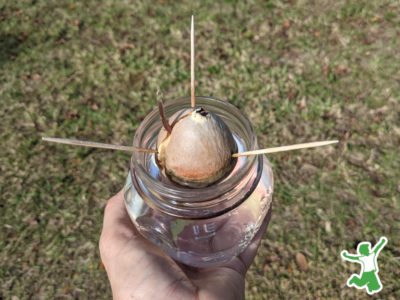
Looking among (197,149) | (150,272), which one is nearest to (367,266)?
(150,272)

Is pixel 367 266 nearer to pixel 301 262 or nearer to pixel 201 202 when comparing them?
pixel 301 262

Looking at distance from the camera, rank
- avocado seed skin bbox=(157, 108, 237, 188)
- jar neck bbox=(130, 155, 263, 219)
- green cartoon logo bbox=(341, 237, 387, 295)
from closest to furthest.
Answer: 1. avocado seed skin bbox=(157, 108, 237, 188)
2. jar neck bbox=(130, 155, 263, 219)
3. green cartoon logo bbox=(341, 237, 387, 295)

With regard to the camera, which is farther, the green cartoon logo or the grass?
the grass

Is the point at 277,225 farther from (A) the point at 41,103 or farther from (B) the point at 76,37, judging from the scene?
A: (B) the point at 76,37

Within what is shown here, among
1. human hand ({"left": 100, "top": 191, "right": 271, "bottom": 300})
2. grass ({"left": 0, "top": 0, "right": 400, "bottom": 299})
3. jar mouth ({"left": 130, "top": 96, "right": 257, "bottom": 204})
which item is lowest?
grass ({"left": 0, "top": 0, "right": 400, "bottom": 299})

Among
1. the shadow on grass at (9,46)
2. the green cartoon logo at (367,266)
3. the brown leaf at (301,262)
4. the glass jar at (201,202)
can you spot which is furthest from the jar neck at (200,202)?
the shadow on grass at (9,46)

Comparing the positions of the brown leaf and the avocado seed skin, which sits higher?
the avocado seed skin

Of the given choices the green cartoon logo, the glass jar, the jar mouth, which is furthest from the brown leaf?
the jar mouth

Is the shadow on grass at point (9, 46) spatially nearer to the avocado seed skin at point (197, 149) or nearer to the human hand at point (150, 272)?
the human hand at point (150, 272)

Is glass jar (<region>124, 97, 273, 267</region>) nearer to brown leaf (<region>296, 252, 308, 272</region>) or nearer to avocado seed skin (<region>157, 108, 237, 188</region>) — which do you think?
avocado seed skin (<region>157, 108, 237, 188</region>)
